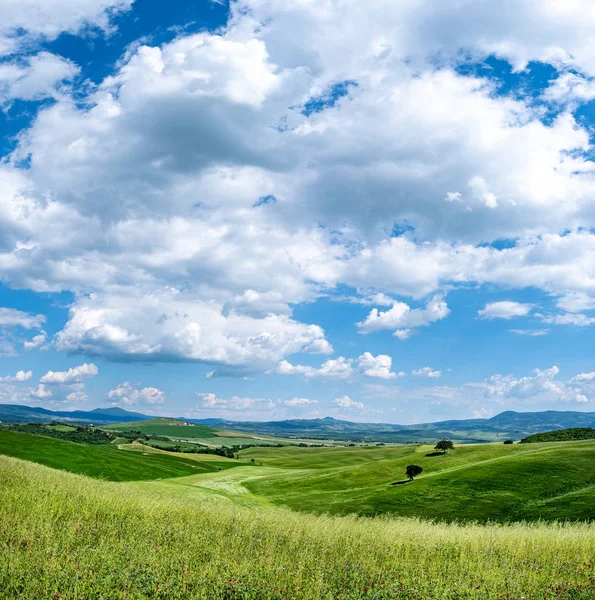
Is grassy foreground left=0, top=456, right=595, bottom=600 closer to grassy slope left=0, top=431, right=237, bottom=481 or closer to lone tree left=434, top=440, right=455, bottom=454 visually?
grassy slope left=0, top=431, right=237, bottom=481

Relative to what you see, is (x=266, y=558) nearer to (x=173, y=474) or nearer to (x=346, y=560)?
(x=346, y=560)

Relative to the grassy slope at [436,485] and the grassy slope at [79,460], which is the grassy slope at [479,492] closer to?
the grassy slope at [436,485]

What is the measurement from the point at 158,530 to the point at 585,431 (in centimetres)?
13511

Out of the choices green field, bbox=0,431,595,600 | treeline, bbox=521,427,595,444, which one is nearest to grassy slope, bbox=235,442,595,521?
green field, bbox=0,431,595,600

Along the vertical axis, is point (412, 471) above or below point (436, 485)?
below

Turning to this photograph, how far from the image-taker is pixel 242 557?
479 inches

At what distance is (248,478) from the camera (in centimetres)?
8700

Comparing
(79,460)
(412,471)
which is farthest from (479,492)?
(79,460)

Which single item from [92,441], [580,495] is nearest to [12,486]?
[580,495]

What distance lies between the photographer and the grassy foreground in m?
9.73

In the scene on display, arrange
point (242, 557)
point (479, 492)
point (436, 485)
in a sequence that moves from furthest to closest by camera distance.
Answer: point (436, 485) < point (479, 492) < point (242, 557)

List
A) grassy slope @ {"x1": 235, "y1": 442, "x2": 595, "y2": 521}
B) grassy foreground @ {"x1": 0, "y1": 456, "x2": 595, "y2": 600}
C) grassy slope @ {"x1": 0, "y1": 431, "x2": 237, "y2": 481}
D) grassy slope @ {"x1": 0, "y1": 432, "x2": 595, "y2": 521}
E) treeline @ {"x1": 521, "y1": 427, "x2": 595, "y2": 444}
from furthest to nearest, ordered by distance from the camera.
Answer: treeline @ {"x1": 521, "y1": 427, "x2": 595, "y2": 444}, grassy slope @ {"x1": 0, "y1": 431, "x2": 237, "y2": 481}, grassy slope @ {"x1": 0, "y1": 432, "x2": 595, "y2": 521}, grassy slope @ {"x1": 235, "y1": 442, "x2": 595, "y2": 521}, grassy foreground @ {"x1": 0, "y1": 456, "x2": 595, "y2": 600}

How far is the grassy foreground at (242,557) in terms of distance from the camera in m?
9.73

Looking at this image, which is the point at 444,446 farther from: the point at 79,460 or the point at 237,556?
the point at 237,556
